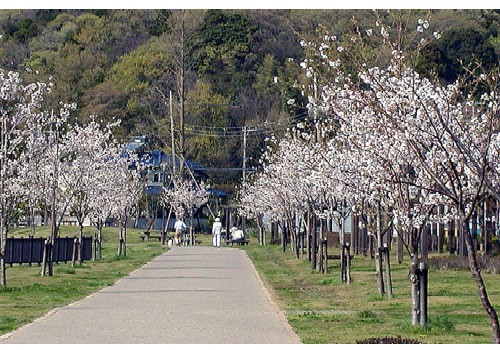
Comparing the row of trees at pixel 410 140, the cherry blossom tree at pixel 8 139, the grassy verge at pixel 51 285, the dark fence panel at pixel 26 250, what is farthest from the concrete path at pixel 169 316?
the dark fence panel at pixel 26 250

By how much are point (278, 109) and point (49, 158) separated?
152 ft

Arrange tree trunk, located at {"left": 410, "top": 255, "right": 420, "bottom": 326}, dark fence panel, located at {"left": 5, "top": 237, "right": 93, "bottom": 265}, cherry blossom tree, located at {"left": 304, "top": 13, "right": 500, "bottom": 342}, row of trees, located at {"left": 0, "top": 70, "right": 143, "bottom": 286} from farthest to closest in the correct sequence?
dark fence panel, located at {"left": 5, "top": 237, "right": 93, "bottom": 265}
row of trees, located at {"left": 0, "top": 70, "right": 143, "bottom": 286}
tree trunk, located at {"left": 410, "top": 255, "right": 420, "bottom": 326}
cherry blossom tree, located at {"left": 304, "top": 13, "right": 500, "bottom": 342}

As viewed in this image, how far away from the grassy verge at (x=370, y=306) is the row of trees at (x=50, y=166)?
20.4 ft

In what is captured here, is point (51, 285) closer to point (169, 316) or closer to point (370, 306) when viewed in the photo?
point (370, 306)

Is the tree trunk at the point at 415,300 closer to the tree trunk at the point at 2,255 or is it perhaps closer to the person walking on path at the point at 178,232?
the tree trunk at the point at 2,255

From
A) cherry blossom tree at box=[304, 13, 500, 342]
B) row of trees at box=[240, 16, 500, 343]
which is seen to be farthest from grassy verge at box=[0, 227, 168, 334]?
cherry blossom tree at box=[304, 13, 500, 342]

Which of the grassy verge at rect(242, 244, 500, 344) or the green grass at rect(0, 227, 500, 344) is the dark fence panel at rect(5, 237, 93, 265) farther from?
the grassy verge at rect(242, 244, 500, 344)

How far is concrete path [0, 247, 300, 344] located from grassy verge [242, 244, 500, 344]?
1.54 ft

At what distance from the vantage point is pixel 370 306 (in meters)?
20.1

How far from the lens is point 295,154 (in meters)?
34.5

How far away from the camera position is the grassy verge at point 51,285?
18147 mm

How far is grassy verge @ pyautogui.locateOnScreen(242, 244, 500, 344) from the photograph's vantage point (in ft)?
49.7

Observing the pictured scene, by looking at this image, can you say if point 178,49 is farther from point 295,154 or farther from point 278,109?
point 295,154

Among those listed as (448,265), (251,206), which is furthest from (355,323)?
(251,206)
